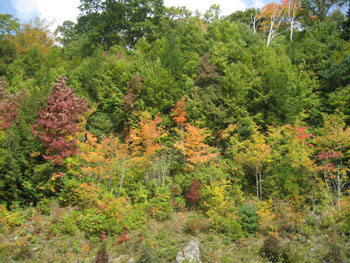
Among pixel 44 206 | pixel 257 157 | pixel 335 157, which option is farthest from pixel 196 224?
pixel 335 157

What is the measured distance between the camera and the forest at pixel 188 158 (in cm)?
1296

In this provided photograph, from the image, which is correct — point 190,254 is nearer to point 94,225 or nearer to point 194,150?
point 94,225

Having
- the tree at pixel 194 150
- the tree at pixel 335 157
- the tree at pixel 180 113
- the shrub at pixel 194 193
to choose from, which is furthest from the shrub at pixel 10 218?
the tree at pixel 335 157

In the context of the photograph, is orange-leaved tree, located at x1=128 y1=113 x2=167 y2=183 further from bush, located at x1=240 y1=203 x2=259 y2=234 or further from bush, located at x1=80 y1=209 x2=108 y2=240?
bush, located at x1=240 y1=203 x2=259 y2=234

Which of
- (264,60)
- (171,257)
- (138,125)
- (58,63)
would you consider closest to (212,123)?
(138,125)

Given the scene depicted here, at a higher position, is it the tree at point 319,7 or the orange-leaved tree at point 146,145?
the tree at point 319,7

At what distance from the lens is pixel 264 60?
23.1 metres

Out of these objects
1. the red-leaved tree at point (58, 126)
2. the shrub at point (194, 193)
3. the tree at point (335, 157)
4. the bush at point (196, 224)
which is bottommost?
the bush at point (196, 224)

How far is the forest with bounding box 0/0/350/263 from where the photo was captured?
12961 millimetres

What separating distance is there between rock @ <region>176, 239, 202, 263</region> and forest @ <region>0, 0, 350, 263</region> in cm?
24

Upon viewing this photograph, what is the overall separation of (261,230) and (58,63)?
2576 cm

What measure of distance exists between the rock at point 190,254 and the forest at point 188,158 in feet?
0.79

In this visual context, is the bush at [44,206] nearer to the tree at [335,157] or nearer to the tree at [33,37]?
the tree at [335,157]

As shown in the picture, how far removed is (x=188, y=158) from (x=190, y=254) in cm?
637
